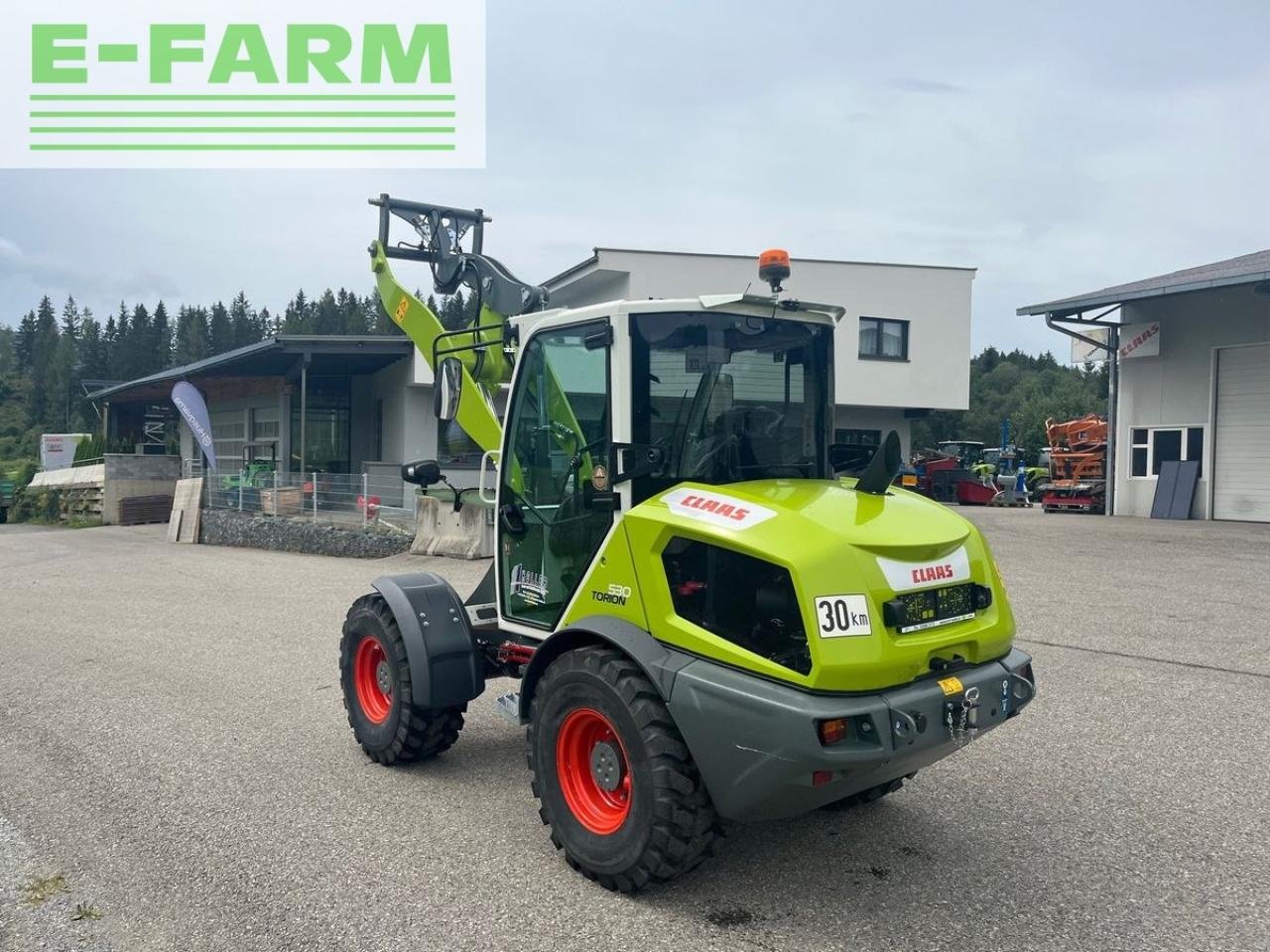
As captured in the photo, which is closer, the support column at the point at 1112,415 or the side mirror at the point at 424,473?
the side mirror at the point at 424,473

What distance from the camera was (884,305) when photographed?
26.3 meters

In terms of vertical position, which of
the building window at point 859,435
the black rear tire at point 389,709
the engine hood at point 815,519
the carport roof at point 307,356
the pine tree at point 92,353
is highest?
the pine tree at point 92,353

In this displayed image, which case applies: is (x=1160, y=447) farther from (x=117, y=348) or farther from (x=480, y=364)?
(x=117, y=348)

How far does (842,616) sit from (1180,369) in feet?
69.8

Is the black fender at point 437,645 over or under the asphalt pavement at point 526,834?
over

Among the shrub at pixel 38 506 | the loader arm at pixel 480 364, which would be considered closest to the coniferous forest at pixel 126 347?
the shrub at pixel 38 506

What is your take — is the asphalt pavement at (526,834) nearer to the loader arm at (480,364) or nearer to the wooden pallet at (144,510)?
the loader arm at (480,364)

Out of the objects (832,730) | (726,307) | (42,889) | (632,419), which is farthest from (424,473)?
(832,730)

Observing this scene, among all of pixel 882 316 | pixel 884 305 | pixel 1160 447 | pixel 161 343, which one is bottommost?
pixel 1160 447

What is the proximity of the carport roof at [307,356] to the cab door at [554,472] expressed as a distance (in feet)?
52.7

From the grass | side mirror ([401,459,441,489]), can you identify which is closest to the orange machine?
side mirror ([401,459,441,489])

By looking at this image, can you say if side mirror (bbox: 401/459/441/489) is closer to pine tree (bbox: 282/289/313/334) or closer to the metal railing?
the metal railing

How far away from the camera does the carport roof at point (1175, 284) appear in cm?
1805

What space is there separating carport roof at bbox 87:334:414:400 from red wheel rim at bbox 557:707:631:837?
17.2 m
